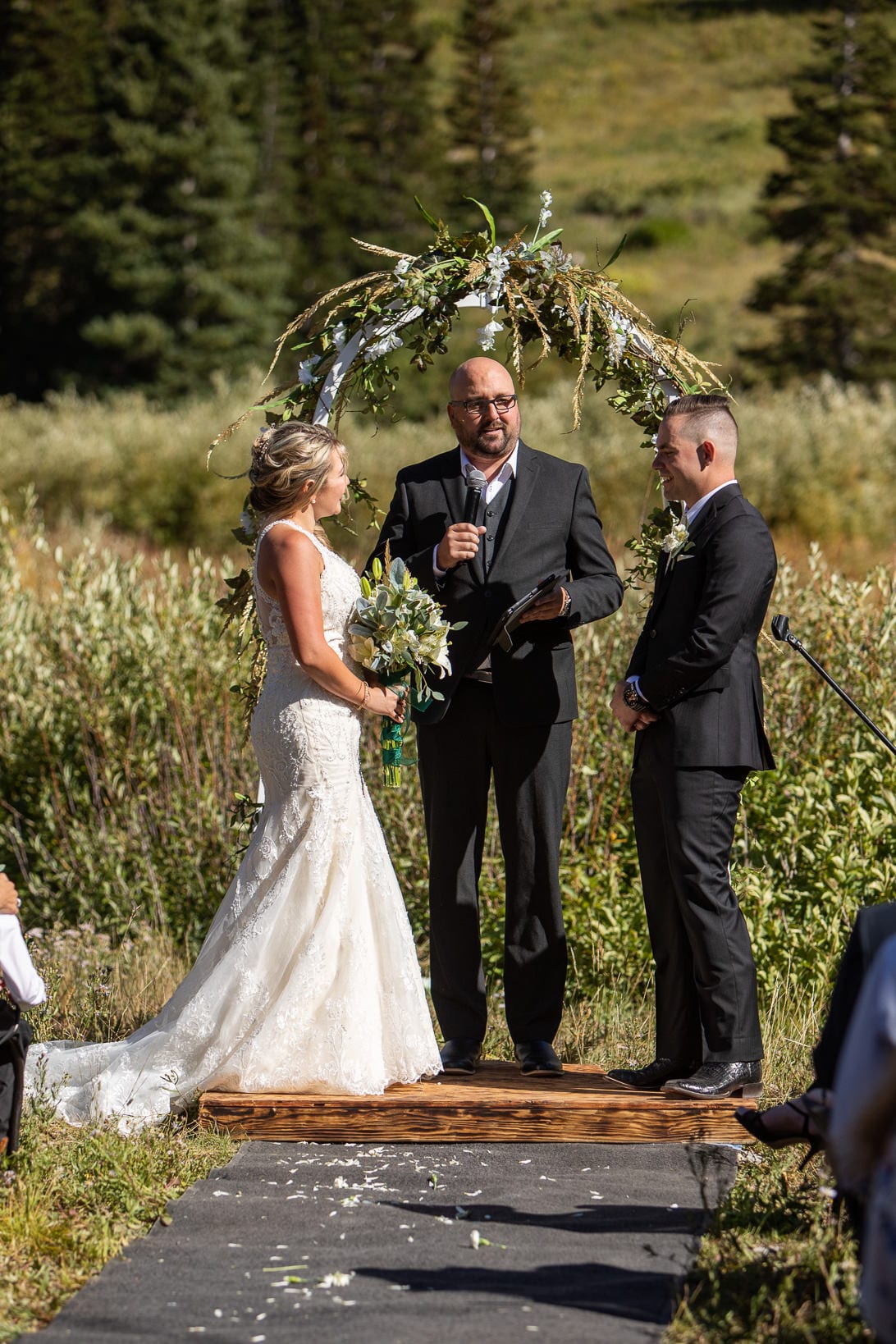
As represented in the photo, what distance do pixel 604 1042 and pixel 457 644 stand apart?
→ 1.94m

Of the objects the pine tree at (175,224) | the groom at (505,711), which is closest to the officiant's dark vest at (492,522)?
the groom at (505,711)

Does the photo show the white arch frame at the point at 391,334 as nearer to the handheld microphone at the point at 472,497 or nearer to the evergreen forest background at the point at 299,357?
the evergreen forest background at the point at 299,357

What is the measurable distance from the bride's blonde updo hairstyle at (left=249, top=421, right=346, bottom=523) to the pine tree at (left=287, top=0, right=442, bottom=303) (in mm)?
34794

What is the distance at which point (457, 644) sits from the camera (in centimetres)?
494

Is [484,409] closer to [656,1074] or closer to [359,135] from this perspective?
[656,1074]

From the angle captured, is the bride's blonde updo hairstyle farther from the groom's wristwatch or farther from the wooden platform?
the wooden platform

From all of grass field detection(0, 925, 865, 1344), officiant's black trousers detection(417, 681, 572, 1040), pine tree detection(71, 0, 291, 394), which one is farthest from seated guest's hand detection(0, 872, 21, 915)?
pine tree detection(71, 0, 291, 394)

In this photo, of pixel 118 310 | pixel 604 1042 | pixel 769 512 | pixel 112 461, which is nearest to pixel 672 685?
pixel 604 1042

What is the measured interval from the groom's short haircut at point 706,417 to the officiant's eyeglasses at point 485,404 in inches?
21.7

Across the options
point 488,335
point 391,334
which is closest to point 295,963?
point 488,335

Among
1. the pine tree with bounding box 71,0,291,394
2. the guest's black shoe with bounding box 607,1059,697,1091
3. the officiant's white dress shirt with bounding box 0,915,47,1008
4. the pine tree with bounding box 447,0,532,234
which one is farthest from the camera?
the pine tree with bounding box 447,0,532,234

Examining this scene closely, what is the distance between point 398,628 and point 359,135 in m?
40.4

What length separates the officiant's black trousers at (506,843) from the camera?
493cm

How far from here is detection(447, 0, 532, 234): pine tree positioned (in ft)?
126
